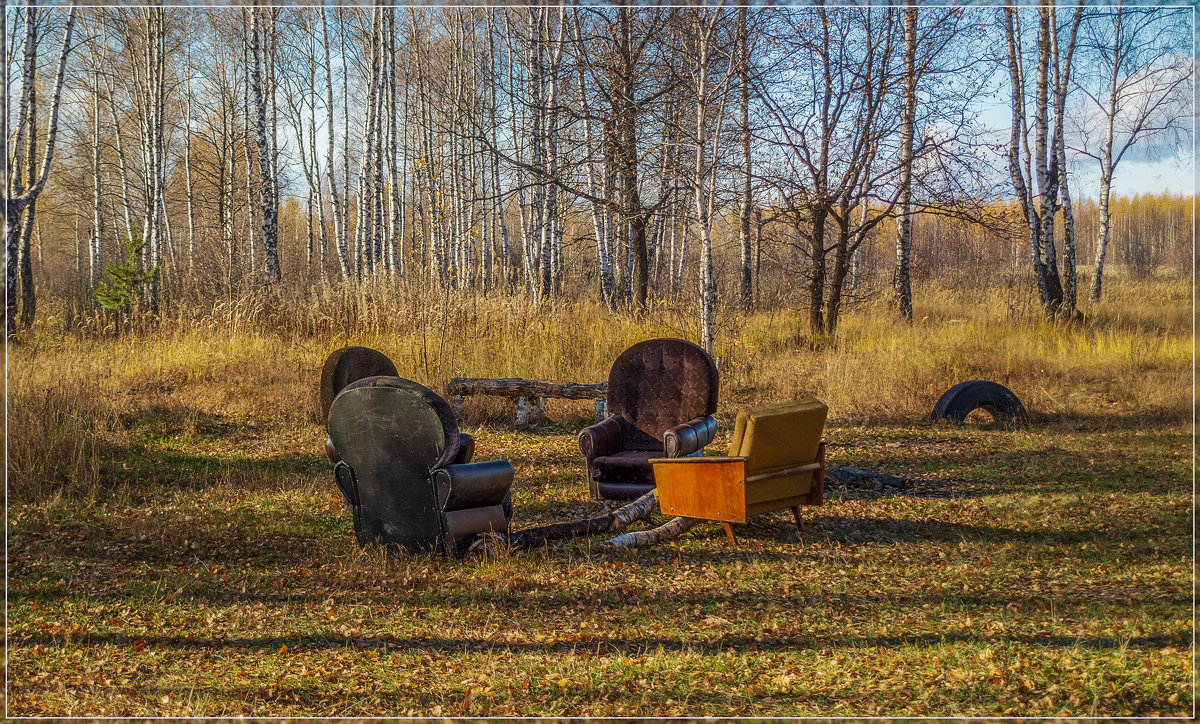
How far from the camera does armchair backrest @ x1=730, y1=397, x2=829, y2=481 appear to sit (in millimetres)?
4953

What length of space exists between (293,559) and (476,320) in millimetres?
6786

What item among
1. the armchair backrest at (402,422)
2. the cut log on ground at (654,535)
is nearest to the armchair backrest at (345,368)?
the armchair backrest at (402,422)

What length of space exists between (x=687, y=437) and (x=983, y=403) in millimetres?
4864

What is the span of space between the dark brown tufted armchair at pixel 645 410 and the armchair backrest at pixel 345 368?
226 cm

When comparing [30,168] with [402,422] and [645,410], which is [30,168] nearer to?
[402,422]

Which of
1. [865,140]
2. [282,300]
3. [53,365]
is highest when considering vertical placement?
[865,140]

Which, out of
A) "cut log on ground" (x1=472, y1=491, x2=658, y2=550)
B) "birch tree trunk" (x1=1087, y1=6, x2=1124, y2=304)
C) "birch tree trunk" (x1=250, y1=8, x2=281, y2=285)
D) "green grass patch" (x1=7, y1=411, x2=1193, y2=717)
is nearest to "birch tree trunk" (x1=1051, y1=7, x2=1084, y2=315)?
"birch tree trunk" (x1=1087, y1=6, x2=1124, y2=304)

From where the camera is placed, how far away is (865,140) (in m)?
12.1

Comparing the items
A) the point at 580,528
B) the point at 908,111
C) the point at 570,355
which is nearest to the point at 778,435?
the point at 580,528

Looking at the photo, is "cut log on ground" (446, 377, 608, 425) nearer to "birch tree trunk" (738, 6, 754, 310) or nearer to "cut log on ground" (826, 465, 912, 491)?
"cut log on ground" (826, 465, 912, 491)

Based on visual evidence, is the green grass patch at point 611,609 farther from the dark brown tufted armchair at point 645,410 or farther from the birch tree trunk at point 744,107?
the birch tree trunk at point 744,107

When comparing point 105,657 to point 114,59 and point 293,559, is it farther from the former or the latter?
point 114,59

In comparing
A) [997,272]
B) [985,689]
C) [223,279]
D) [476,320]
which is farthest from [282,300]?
[997,272]

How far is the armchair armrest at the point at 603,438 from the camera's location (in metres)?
6.18
